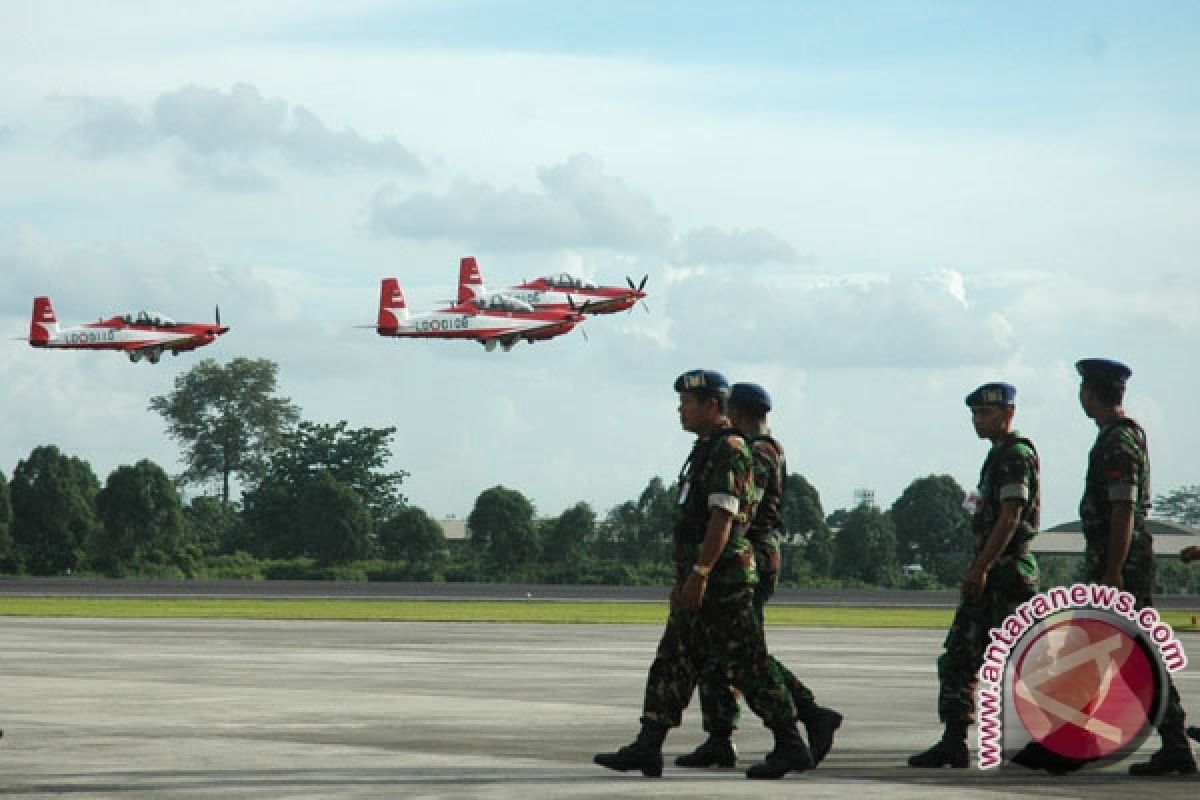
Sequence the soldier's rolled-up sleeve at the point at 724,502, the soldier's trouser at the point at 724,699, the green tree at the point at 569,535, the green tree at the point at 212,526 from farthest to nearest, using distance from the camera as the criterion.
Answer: the green tree at the point at 212,526 < the green tree at the point at 569,535 < the soldier's trouser at the point at 724,699 < the soldier's rolled-up sleeve at the point at 724,502

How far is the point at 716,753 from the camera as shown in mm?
11859

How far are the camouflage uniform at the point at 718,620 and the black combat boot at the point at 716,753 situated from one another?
0.73 m

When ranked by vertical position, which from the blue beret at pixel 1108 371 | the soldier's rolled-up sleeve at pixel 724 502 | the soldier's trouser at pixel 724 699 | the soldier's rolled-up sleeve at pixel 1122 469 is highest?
the blue beret at pixel 1108 371

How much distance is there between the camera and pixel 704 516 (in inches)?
439

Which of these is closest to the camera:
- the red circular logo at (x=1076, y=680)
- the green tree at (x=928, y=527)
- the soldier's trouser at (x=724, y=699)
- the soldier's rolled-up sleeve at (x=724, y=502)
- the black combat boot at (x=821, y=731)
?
the soldier's rolled-up sleeve at (x=724, y=502)

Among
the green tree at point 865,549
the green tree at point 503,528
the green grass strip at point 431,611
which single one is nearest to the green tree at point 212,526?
the green tree at point 503,528

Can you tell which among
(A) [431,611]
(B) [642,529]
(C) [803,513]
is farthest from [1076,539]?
(A) [431,611]

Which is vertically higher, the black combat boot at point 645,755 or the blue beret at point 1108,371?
the blue beret at point 1108,371

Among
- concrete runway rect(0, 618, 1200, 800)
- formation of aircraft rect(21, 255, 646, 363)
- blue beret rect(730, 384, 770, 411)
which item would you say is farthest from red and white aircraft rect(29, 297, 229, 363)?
blue beret rect(730, 384, 770, 411)

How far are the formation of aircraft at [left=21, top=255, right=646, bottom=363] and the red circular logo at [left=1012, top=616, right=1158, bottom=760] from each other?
8595cm

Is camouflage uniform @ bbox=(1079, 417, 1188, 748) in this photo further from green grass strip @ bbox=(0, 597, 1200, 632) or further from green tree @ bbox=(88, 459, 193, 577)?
green tree @ bbox=(88, 459, 193, 577)

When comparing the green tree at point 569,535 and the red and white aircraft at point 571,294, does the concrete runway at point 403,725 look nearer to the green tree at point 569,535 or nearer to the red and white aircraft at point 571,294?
the red and white aircraft at point 571,294

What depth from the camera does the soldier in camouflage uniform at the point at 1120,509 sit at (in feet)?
37.4

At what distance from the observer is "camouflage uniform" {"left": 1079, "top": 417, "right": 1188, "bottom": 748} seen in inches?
456
